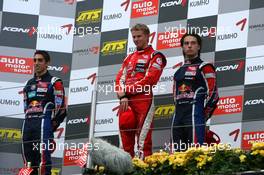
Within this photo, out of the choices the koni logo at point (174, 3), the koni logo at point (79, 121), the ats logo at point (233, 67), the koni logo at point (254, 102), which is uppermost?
the koni logo at point (174, 3)

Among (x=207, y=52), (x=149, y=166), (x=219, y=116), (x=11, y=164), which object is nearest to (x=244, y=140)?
(x=219, y=116)

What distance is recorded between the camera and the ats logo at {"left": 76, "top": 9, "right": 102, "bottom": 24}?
12.0m

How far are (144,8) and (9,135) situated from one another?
2.56m

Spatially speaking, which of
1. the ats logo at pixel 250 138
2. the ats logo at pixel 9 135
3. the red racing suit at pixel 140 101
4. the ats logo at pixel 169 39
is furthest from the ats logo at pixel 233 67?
the ats logo at pixel 9 135

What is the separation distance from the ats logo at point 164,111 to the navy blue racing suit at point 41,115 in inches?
47.2

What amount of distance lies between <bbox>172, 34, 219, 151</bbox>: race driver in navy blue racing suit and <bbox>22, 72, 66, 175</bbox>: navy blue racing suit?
1.55m

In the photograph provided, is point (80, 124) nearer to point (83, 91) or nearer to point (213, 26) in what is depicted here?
point (83, 91)

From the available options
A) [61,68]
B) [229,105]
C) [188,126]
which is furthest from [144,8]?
[188,126]

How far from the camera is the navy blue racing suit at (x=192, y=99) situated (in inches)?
373

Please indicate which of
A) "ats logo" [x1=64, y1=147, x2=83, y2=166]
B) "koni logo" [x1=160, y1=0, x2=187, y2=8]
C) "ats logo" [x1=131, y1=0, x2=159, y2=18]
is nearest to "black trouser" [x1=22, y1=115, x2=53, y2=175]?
"ats logo" [x1=64, y1=147, x2=83, y2=166]

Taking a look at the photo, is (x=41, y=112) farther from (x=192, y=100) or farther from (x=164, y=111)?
(x=192, y=100)

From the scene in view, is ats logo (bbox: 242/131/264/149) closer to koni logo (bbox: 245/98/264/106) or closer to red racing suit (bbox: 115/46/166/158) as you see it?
koni logo (bbox: 245/98/264/106)

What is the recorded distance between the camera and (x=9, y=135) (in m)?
11.9

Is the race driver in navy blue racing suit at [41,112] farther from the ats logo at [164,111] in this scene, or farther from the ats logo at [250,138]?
the ats logo at [250,138]
